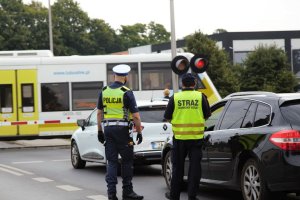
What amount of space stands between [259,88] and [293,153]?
43.5 m

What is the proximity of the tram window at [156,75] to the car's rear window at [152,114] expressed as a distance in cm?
1175

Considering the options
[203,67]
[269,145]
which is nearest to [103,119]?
[269,145]

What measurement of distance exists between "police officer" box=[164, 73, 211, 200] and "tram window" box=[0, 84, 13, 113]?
16232 millimetres

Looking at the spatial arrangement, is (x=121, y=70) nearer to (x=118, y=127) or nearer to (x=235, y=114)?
(x=118, y=127)

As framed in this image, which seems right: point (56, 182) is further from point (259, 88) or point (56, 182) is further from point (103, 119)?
point (259, 88)

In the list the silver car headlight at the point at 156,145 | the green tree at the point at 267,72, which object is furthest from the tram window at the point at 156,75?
the green tree at the point at 267,72

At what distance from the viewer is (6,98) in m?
25.3

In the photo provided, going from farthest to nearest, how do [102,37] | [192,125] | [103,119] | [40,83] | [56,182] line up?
[102,37] → [40,83] → [56,182] → [103,119] → [192,125]

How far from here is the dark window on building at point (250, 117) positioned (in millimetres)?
9402

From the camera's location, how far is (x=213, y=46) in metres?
53.4

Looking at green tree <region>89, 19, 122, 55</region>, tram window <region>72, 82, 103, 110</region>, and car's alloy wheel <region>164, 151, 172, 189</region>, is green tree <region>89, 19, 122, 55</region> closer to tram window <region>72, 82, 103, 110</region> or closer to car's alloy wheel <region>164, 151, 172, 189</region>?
tram window <region>72, 82, 103, 110</region>

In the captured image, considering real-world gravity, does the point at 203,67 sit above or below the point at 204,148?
above

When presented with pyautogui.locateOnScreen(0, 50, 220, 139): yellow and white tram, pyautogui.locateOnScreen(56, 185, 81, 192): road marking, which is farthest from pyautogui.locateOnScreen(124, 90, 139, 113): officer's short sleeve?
pyautogui.locateOnScreen(0, 50, 220, 139): yellow and white tram

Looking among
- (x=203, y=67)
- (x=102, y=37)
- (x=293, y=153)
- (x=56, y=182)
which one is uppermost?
(x=102, y=37)
